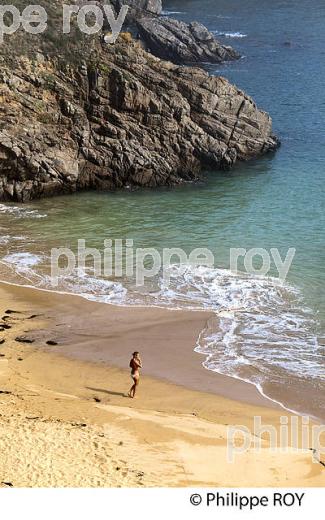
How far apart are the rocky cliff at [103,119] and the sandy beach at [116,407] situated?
44.3 feet

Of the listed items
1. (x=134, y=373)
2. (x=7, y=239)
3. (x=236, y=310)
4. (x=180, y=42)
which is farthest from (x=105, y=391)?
(x=180, y=42)

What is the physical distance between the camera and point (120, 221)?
38281 millimetres

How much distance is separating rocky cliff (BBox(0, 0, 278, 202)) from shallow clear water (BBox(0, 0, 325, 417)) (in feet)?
4.92

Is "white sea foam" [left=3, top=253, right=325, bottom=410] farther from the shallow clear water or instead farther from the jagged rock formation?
the jagged rock formation

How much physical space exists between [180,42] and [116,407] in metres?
58.5

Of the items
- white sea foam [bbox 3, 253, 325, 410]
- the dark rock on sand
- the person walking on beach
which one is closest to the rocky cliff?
white sea foam [bbox 3, 253, 325, 410]

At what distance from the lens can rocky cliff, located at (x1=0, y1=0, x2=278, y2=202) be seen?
4119cm

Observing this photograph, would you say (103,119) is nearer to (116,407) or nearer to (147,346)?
(147,346)

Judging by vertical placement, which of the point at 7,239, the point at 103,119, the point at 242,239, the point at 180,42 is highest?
the point at 180,42

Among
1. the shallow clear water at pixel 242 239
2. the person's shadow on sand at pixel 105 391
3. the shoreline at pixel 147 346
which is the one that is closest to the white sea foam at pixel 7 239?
the shallow clear water at pixel 242 239

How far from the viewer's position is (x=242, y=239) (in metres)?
36.0

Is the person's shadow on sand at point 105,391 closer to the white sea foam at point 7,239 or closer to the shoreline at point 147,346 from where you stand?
the shoreline at point 147,346

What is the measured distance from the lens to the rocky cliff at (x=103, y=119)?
4119cm

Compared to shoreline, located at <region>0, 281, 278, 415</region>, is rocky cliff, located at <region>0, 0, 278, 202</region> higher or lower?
higher
